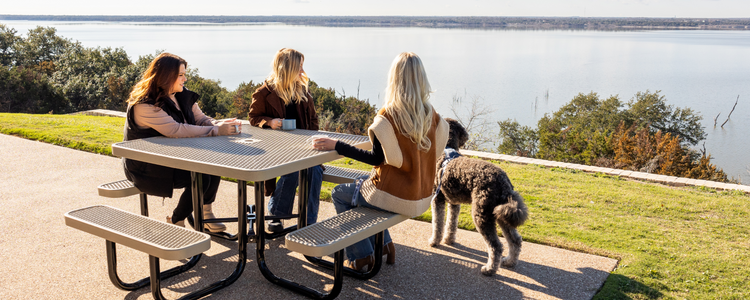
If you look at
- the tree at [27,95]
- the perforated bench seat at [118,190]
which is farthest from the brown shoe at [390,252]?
the tree at [27,95]

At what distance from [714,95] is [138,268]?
63.9m

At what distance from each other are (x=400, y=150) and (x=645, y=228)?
308cm

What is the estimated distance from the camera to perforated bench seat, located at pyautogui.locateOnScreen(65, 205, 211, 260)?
2.72 meters

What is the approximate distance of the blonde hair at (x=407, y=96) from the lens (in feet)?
10.0

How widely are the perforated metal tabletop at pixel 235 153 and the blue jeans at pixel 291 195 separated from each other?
1.33ft

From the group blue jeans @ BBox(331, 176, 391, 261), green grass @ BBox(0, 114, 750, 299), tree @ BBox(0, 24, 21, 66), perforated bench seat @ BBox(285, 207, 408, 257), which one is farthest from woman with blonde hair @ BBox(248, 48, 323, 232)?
tree @ BBox(0, 24, 21, 66)

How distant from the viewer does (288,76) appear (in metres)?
4.42

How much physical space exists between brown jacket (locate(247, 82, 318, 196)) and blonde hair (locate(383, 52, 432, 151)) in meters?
1.51

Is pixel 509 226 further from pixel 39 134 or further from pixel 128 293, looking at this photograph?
pixel 39 134

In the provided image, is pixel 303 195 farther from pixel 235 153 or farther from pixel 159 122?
pixel 159 122

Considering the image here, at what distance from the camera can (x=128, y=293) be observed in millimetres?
3344

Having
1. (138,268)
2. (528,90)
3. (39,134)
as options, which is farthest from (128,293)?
(528,90)

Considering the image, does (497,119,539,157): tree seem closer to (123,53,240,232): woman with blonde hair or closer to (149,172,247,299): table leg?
(123,53,240,232): woman with blonde hair

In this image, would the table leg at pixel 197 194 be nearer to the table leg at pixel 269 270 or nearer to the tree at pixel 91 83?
the table leg at pixel 269 270
